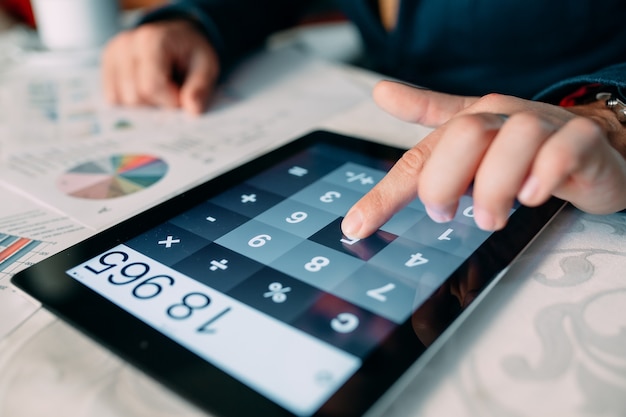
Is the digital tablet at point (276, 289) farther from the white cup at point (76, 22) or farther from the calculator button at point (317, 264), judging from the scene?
the white cup at point (76, 22)

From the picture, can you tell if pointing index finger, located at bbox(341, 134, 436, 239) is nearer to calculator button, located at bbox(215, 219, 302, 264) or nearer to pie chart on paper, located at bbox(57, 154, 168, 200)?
calculator button, located at bbox(215, 219, 302, 264)

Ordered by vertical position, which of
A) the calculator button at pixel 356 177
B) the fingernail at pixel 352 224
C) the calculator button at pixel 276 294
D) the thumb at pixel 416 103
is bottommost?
the calculator button at pixel 276 294

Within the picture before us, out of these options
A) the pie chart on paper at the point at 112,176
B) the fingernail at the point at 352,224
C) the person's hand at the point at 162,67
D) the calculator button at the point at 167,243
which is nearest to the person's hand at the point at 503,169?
the fingernail at the point at 352,224

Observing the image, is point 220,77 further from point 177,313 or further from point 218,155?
point 177,313

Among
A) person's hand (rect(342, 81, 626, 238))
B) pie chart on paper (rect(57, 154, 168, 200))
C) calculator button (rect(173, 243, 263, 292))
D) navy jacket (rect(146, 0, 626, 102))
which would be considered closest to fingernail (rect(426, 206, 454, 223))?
person's hand (rect(342, 81, 626, 238))

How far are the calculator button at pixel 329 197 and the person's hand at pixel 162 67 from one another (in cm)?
26

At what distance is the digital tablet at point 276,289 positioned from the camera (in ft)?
0.84

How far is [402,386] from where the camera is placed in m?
0.26

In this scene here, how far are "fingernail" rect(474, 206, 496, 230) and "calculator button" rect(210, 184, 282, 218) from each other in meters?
0.15

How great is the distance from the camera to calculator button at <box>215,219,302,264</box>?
13.6 inches

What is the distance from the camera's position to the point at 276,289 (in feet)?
1.03

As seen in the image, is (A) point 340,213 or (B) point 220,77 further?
(B) point 220,77

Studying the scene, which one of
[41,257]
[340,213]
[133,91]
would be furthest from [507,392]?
[133,91]

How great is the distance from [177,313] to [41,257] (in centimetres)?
14
